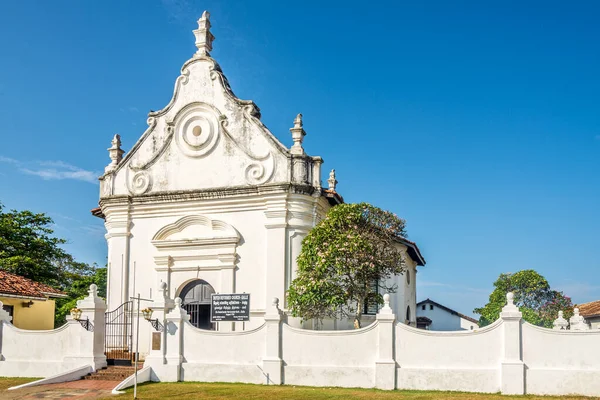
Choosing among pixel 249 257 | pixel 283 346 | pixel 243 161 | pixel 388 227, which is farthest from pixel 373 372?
pixel 243 161

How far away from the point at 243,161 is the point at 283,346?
24.7ft

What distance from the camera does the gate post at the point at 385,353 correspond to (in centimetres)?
1770

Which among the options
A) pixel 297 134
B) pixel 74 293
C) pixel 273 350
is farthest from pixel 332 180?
pixel 74 293

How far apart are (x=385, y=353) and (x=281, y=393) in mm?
2992

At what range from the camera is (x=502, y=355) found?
676 inches

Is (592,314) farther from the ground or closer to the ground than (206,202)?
closer to the ground

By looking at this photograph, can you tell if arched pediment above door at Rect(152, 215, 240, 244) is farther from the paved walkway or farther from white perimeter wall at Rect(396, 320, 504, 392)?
white perimeter wall at Rect(396, 320, 504, 392)

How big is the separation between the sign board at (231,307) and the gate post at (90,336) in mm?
3587

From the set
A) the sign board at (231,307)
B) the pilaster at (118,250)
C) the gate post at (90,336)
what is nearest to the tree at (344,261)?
the sign board at (231,307)

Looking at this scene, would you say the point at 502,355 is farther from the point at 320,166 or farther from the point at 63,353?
the point at 63,353

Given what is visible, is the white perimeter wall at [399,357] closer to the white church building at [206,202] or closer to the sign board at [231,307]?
the sign board at [231,307]

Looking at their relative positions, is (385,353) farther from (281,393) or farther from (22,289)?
A: (22,289)

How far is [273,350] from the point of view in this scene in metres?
18.8

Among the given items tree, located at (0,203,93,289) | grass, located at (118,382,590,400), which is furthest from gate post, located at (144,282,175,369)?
tree, located at (0,203,93,289)
